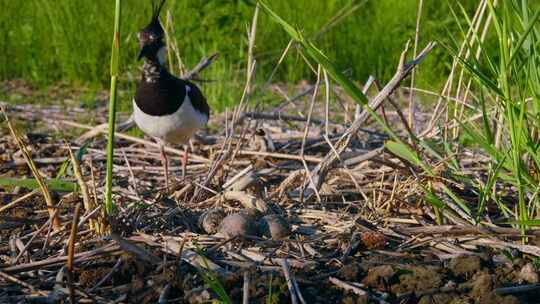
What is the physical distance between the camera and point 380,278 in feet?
7.18

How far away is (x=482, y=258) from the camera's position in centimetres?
232

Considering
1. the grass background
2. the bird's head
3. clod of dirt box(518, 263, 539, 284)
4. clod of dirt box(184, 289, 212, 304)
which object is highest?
the bird's head

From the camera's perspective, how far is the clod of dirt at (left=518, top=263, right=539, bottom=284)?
2.21 meters

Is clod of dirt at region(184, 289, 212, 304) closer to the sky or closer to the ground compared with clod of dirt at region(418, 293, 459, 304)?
closer to the sky

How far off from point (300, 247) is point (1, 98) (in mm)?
3663

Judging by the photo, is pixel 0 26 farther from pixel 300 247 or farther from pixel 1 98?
pixel 300 247

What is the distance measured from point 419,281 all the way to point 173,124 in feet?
6.26

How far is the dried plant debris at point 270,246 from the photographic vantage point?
2156 millimetres

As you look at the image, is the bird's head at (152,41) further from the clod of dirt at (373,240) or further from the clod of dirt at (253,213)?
the clod of dirt at (373,240)

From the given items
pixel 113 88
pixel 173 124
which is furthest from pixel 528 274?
pixel 173 124

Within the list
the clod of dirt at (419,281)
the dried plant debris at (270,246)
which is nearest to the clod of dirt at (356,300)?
the dried plant debris at (270,246)

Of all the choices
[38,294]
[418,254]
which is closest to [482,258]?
[418,254]

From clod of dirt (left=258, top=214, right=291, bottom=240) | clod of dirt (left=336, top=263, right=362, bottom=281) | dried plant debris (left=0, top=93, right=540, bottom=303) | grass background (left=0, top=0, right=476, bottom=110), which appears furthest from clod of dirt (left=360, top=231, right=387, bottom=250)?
grass background (left=0, top=0, right=476, bottom=110)

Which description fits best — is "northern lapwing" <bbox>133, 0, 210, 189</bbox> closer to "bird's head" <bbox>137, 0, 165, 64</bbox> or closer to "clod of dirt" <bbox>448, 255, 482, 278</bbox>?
"bird's head" <bbox>137, 0, 165, 64</bbox>
